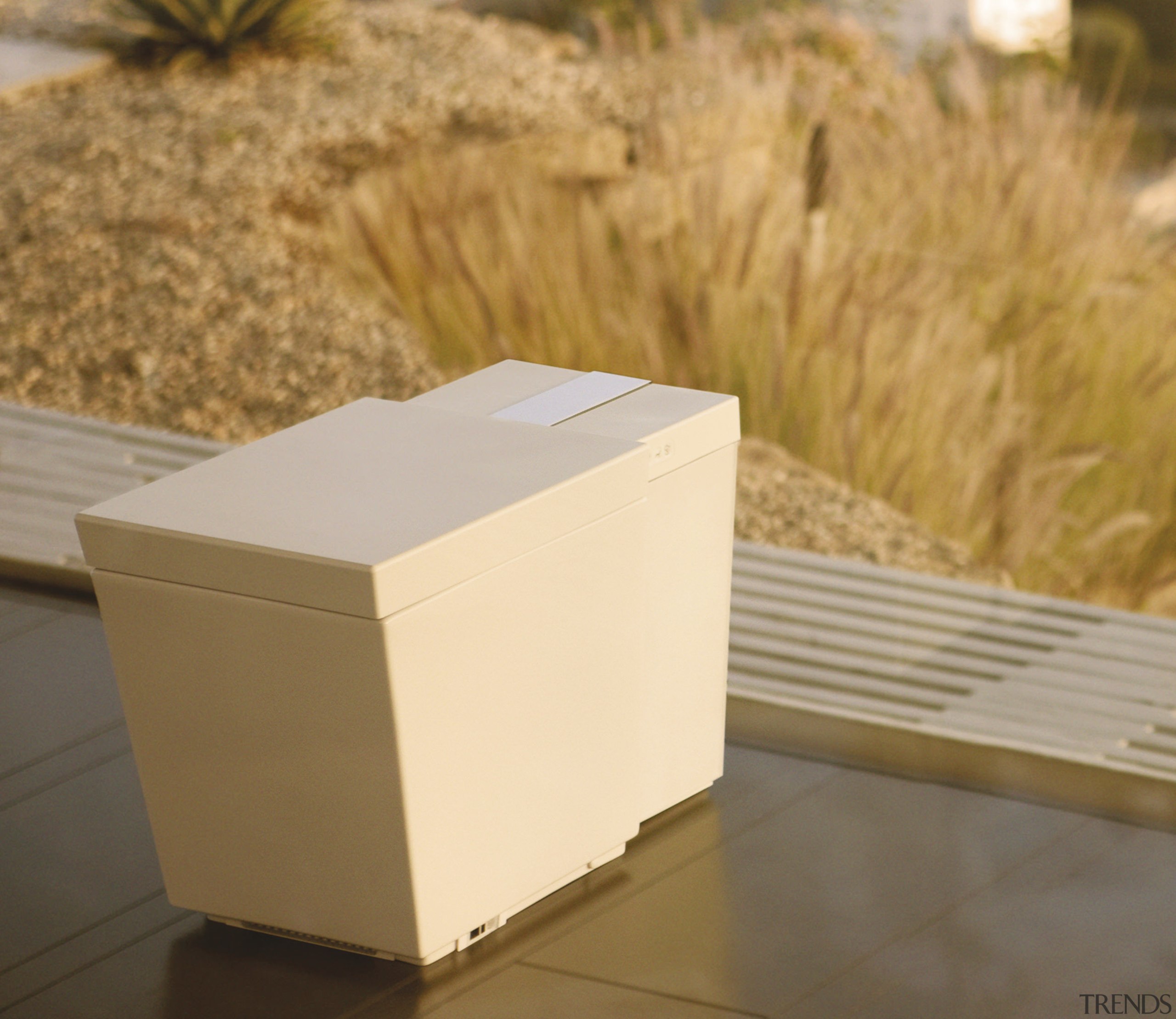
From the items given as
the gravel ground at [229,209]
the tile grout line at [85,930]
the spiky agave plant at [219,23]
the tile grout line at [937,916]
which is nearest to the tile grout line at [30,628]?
the tile grout line at [85,930]

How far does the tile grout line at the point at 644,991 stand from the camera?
149cm

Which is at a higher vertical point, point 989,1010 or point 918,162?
point 918,162

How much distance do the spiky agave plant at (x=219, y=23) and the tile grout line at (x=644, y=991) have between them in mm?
2742

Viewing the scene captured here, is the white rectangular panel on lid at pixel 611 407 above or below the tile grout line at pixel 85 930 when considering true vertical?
above

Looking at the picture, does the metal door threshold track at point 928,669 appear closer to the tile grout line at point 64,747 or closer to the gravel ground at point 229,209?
the tile grout line at point 64,747

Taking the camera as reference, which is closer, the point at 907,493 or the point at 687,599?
the point at 687,599

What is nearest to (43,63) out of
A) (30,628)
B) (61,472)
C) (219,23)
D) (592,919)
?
(219,23)

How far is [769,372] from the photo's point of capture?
9.37 feet

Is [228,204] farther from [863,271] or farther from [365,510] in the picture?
[365,510]

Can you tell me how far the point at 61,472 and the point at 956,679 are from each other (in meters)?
1.56

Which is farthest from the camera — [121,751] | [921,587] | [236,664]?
[921,587]

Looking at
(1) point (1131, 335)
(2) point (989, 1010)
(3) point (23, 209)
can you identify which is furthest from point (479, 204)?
(2) point (989, 1010)

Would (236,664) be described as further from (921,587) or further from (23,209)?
(23,209)

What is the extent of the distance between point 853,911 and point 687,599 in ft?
1.25
